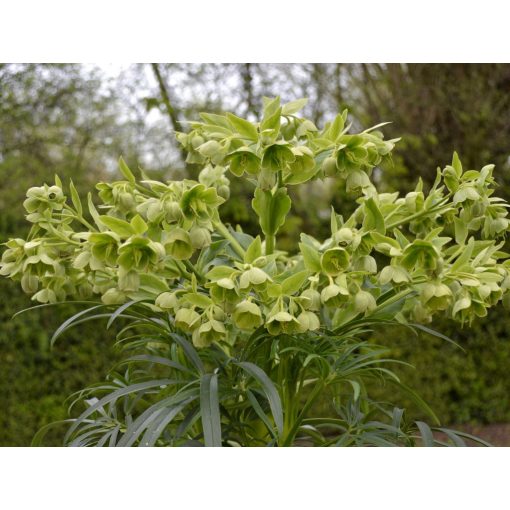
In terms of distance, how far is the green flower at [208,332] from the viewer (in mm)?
723

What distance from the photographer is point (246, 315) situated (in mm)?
707

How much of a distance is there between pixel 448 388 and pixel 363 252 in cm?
228

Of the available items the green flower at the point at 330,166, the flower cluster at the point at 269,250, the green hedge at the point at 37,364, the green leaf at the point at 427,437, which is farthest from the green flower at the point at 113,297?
the green hedge at the point at 37,364

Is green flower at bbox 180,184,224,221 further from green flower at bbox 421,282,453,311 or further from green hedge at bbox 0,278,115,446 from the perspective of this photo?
green hedge at bbox 0,278,115,446

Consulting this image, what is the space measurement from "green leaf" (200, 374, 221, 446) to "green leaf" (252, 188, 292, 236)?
0.25m

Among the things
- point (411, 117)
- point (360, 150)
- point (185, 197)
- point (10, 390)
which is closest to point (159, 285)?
point (185, 197)

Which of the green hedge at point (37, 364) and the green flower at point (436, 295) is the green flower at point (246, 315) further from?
the green hedge at point (37, 364)

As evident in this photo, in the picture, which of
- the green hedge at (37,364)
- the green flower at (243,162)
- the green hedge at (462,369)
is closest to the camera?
the green flower at (243,162)

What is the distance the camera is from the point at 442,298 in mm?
739

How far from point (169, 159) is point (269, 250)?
7.06 feet

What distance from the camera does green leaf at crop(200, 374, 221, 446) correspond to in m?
0.70

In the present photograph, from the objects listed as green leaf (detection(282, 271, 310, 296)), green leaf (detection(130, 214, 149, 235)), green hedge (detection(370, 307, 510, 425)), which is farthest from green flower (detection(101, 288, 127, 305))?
green hedge (detection(370, 307, 510, 425))

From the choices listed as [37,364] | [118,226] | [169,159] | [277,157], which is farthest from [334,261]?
[169,159]

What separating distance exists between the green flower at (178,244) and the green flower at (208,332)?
8 centimetres
